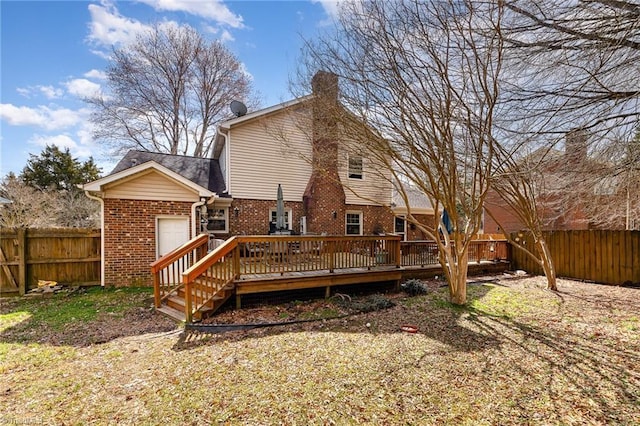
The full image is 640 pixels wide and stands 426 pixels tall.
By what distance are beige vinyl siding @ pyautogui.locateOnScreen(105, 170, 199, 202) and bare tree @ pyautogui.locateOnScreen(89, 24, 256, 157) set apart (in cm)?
1262

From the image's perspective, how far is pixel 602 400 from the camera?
332 cm

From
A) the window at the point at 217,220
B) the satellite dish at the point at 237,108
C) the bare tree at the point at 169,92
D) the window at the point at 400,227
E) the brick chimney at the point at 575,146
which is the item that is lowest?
the window at the point at 400,227

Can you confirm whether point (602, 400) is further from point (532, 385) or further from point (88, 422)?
point (88, 422)

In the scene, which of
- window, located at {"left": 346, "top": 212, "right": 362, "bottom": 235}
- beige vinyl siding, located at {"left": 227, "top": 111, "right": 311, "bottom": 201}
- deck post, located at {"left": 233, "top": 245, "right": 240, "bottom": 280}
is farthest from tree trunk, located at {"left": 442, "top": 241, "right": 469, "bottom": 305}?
beige vinyl siding, located at {"left": 227, "top": 111, "right": 311, "bottom": 201}

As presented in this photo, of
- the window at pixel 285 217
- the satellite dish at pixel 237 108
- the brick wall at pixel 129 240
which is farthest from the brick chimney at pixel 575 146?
the satellite dish at pixel 237 108

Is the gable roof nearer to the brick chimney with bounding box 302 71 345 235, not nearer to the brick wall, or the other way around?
the brick wall

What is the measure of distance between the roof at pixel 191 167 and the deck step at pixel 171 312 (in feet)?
19.5

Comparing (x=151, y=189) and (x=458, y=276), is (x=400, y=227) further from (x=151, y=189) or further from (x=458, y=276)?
(x=151, y=189)

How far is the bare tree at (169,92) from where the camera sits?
18.9 meters

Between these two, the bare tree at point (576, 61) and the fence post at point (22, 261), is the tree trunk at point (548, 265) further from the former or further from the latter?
the fence post at point (22, 261)

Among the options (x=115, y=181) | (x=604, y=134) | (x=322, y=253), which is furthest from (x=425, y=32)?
(x=115, y=181)

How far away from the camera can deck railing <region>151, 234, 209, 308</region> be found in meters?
6.78

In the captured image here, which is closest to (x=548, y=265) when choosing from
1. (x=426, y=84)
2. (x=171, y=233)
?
(x=426, y=84)

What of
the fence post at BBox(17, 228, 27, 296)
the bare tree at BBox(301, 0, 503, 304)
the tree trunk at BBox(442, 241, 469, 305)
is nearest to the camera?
the bare tree at BBox(301, 0, 503, 304)
